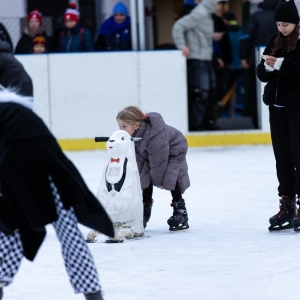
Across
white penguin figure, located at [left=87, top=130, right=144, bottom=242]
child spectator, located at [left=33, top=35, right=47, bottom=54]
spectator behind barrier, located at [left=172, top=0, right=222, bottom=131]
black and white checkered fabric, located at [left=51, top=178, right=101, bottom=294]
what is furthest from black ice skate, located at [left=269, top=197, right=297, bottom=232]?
child spectator, located at [left=33, top=35, right=47, bottom=54]

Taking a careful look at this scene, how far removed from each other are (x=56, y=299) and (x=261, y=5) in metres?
7.94

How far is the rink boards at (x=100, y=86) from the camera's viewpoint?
11688 mm

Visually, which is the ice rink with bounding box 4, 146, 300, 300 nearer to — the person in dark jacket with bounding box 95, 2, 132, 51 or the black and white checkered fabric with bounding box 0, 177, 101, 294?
the black and white checkered fabric with bounding box 0, 177, 101, 294

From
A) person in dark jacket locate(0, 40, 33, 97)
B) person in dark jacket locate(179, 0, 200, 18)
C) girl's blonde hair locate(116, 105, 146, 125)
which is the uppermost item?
person in dark jacket locate(179, 0, 200, 18)

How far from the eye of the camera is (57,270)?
5309mm

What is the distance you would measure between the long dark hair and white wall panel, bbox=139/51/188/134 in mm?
5582

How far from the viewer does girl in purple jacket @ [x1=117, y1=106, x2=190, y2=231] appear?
6242mm

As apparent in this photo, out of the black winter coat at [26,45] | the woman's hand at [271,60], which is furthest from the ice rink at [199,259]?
the black winter coat at [26,45]

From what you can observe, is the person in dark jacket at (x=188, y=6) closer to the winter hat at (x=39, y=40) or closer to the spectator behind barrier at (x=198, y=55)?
the spectator behind barrier at (x=198, y=55)

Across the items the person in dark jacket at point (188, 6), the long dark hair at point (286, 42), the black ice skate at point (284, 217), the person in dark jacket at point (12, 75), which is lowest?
the black ice skate at point (284, 217)

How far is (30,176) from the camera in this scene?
3820 millimetres

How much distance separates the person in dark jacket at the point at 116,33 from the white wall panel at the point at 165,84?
1.31 ft

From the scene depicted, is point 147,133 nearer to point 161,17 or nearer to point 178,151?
point 178,151

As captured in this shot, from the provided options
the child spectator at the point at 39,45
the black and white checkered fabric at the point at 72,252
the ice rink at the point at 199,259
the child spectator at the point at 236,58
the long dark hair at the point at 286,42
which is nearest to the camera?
the black and white checkered fabric at the point at 72,252
